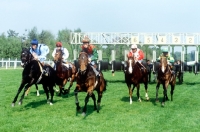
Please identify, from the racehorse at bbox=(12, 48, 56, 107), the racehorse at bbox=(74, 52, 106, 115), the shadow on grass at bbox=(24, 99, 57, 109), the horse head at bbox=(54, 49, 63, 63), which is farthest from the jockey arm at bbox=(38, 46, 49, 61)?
the racehorse at bbox=(74, 52, 106, 115)

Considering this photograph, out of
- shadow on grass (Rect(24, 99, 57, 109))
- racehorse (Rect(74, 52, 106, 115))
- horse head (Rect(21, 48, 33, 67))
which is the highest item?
horse head (Rect(21, 48, 33, 67))

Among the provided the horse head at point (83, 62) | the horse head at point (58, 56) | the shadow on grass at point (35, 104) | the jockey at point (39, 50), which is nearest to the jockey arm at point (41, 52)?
the jockey at point (39, 50)

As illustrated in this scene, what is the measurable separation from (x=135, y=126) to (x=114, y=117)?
138 cm

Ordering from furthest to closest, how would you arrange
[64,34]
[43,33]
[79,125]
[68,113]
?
[64,34] < [43,33] < [68,113] < [79,125]

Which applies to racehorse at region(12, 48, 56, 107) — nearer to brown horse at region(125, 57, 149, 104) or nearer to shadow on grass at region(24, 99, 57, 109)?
shadow on grass at region(24, 99, 57, 109)

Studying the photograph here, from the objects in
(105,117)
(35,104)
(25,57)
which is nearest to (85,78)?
(105,117)

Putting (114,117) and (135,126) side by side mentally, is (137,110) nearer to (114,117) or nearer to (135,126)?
(114,117)

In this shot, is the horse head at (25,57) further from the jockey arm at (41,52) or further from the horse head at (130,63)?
the horse head at (130,63)

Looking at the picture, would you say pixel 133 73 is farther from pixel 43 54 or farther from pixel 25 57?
pixel 25 57

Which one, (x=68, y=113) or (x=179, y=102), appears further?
(x=179, y=102)

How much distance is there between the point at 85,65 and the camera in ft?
34.0

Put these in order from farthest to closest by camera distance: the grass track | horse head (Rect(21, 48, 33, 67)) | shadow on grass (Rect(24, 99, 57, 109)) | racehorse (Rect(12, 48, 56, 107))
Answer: shadow on grass (Rect(24, 99, 57, 109)) → racehorse (Rect(12, 48, 56, 107)) → horse head (Rect(21, 48, 33, 67)) → the grass track

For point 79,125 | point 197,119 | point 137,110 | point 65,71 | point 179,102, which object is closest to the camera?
point 79,125

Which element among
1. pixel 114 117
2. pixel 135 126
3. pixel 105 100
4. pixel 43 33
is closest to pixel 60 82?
pixel 105 100
